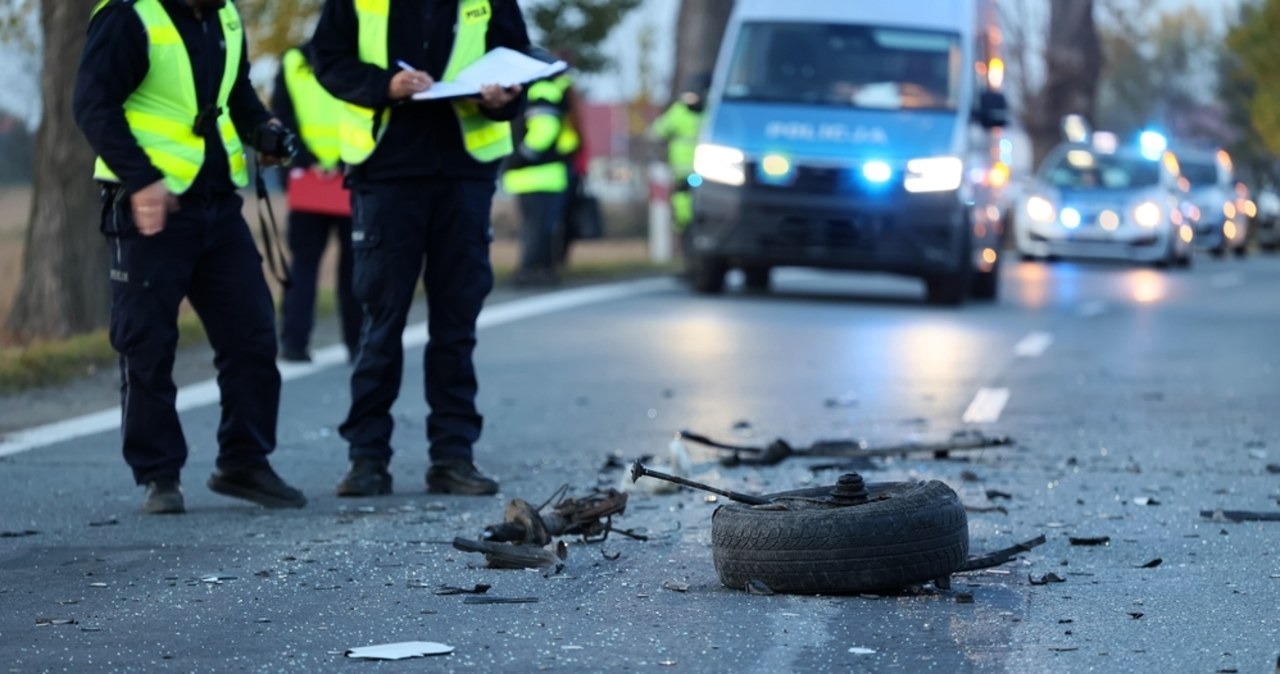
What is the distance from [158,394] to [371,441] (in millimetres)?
756

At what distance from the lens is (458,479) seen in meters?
7.88

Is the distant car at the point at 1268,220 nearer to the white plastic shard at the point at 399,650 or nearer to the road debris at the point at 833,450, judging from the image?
the road debris at the point at 833,450

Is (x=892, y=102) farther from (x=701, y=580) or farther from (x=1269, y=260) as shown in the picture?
(x=1269, y=260)

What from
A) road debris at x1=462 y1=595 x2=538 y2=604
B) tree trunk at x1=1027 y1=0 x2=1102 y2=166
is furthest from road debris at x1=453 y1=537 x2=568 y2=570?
tree trunk at x1=1027 y1=0 x2=1102 y2=166

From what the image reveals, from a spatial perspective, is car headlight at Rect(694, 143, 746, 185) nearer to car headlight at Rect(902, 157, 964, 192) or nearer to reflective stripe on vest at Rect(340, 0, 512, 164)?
car headlight at Rect(902, 157, 964, 192)

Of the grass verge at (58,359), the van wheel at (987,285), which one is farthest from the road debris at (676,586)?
the van wheel at (987,285)

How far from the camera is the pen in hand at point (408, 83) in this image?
7.72 meters

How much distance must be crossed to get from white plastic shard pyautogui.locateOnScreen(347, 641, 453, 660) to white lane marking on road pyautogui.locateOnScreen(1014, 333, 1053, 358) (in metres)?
8.94

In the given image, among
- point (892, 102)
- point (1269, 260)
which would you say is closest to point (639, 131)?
point (1269, 260)

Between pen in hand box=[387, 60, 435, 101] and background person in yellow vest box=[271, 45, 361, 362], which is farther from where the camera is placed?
background person in yellow vest box=[271, 45, 361, 362]

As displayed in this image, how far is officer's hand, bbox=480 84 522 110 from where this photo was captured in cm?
777

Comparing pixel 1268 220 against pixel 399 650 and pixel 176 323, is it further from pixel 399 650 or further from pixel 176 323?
pixel 399 650

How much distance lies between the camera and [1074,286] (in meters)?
23.3

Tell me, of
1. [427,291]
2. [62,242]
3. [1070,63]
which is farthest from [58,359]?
[1070,63]
